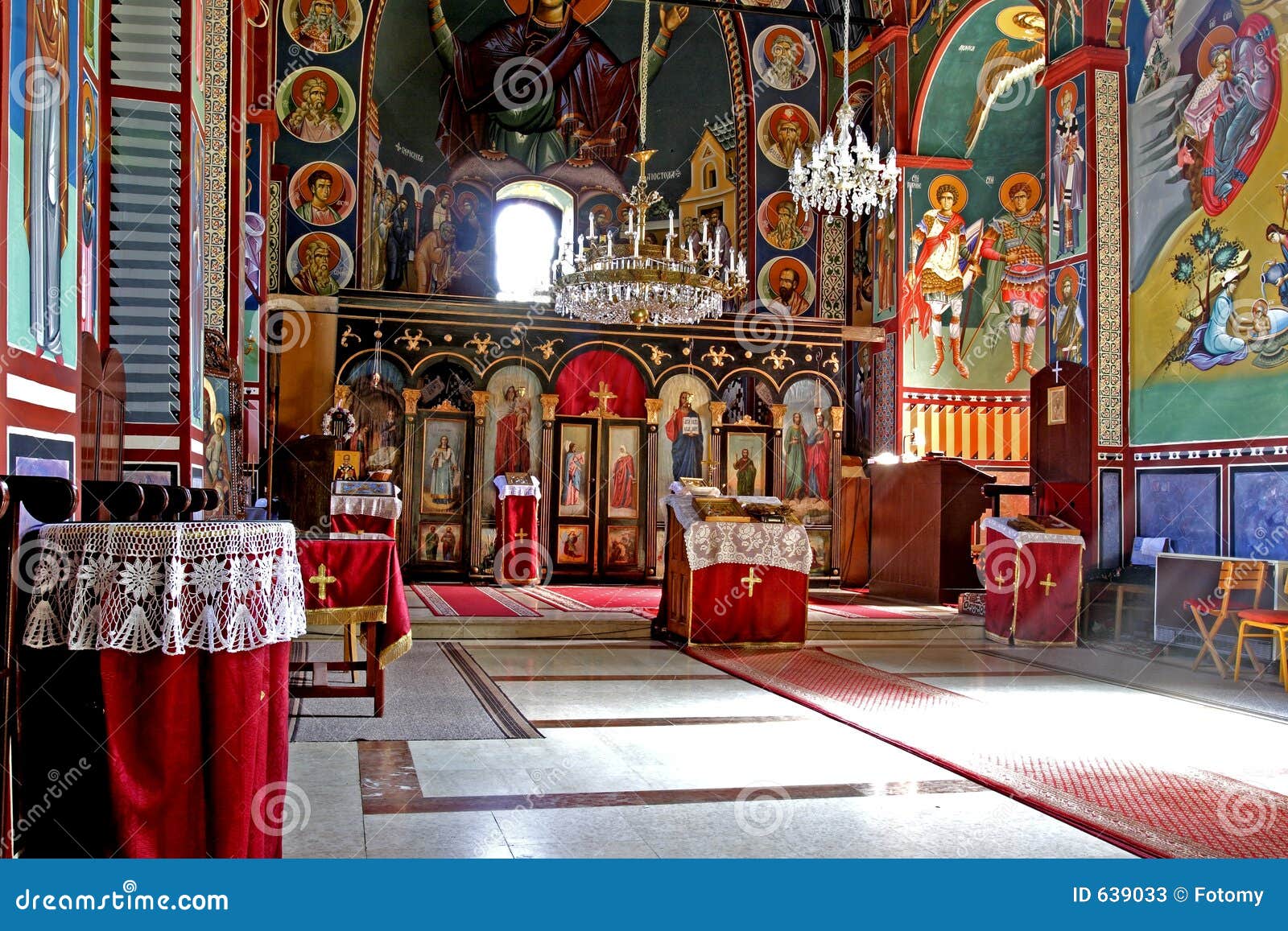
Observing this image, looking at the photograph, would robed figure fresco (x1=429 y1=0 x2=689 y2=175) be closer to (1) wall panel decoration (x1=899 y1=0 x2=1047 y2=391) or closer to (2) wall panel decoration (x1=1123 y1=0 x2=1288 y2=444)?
(1) wall panel decoration (x1=899 y1=0 x2=1047 y2=391)

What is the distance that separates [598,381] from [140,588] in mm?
11425

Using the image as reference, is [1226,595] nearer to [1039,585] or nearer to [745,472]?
[1039,585]

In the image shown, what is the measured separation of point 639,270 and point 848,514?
18.4 ft

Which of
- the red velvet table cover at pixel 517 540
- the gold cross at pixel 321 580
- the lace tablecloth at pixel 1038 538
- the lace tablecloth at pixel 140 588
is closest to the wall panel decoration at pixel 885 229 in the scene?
the red velvet table cover at pixel 517 540

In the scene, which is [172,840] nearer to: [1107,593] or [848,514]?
[1107,593]

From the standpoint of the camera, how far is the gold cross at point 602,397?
13.4m

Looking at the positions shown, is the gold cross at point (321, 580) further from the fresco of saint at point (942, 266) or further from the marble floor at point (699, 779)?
the fresco of saint at point (942, 266)

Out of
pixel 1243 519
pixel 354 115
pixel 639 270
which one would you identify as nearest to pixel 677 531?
pixel 639 270

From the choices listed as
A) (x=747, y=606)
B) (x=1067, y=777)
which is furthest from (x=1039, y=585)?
(x=1067, y=777)

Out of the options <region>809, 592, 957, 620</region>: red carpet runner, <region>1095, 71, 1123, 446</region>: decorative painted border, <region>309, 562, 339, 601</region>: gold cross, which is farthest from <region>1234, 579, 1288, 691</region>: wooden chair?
<region>309, 562, 339, 601</region>: gold cross

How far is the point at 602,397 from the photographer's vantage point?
1336 cm

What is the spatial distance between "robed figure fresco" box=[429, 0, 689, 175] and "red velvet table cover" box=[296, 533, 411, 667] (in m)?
11.1

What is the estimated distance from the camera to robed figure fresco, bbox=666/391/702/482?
13602 mm

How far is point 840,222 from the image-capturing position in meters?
15.2
